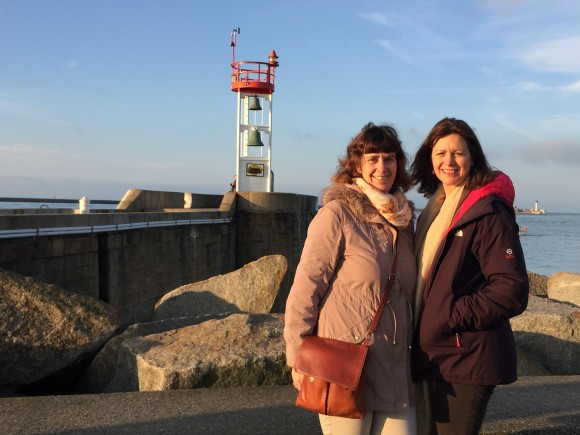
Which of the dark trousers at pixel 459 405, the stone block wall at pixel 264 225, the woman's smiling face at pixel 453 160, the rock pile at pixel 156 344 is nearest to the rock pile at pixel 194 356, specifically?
the rock pile at pixel 156 344

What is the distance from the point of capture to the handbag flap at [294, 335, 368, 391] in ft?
7.31

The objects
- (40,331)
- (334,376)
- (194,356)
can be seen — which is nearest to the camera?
(334,376)

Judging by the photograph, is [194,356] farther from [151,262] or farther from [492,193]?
[151,262]

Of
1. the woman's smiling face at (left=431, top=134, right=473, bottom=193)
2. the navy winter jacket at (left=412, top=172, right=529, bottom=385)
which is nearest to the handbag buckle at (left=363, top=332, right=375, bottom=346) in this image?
the navy winter jacket at (left=412, top=172, right=529, bottom=385)

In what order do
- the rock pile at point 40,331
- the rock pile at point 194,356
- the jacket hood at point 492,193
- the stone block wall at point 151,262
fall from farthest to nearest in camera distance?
the stone block wall at point 151,262 < the rock pile at point 40,331 < the rock pile at point 194,356 < the jacket hood at point 492,193

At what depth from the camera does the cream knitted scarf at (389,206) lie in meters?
2.40

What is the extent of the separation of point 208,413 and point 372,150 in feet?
6.21

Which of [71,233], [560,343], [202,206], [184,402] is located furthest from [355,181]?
[202,206]

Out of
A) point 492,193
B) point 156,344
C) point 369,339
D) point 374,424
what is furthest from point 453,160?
point 156,344

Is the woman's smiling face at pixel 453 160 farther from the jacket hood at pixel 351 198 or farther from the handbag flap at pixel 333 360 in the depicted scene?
the handbag flap at pixel 333 360

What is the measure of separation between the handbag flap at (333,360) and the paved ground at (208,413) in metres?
1.23

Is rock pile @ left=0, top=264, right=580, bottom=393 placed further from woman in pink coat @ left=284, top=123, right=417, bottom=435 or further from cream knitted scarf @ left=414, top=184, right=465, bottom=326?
cream knitted scarf @ left=414, top=184, right=465, bottom=326

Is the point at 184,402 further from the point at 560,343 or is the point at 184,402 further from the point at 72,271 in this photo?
the point at 72,271

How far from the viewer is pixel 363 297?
2.31 m
